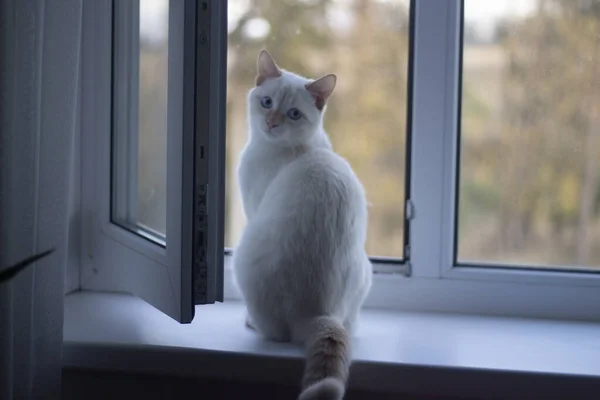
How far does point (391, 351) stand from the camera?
118 cm

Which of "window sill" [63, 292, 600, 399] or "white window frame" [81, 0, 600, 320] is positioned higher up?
"white window frame" [81, 0, 600, 320]

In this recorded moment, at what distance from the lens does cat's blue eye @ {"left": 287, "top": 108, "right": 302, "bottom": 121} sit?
4.31 ft

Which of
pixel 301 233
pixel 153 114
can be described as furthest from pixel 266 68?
pixel 301 233

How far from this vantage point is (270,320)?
1.19m

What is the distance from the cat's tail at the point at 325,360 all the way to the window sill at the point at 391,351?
7 centimetres

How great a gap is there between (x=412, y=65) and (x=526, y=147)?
29 cm

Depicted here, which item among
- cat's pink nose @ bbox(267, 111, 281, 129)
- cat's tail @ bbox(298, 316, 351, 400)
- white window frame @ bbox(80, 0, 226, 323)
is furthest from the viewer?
cat's pink nose @ bbox(267, 111, 281, 129)

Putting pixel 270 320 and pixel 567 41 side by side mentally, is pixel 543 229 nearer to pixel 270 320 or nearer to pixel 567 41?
pixel 567 41

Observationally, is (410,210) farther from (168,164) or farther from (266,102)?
(168,164)

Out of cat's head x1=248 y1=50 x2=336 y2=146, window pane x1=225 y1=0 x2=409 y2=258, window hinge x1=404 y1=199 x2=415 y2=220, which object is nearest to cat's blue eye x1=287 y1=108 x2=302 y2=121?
cat's head x1=248 y1=50 x2=336 y2=146

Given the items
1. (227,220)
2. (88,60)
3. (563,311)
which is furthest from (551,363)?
(88,60)

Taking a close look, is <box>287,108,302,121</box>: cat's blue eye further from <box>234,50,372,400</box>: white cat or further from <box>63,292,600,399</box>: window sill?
<box>63,292,600,399</box>: window sill

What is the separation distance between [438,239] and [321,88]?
15.9 inches

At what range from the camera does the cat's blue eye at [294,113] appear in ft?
4.31
